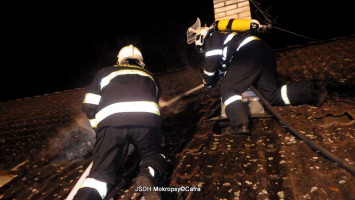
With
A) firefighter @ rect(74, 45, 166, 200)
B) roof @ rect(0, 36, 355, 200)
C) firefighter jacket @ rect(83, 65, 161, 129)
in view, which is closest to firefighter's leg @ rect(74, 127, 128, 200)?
firefighter @ rect(74, 45, 166, 200)

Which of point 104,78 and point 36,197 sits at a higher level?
point 104,78

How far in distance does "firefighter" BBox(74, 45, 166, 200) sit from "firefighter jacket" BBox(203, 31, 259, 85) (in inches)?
38.1

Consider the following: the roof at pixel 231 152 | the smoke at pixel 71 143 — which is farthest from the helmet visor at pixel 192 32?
the smoke at pixel 71 143

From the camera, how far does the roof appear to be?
5.50 feet

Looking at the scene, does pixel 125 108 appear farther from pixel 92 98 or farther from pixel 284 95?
pixel 284 95

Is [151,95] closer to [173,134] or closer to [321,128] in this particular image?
[173,134]

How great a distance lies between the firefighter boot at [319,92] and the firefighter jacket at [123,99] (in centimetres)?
194

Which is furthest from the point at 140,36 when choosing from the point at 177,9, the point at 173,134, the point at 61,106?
the point at 173,134

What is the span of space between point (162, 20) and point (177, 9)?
1485mm

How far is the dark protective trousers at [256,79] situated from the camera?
2739mm

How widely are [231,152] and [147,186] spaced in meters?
0.91

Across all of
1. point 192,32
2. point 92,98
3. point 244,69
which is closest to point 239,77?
point 244,69

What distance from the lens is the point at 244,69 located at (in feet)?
9.25

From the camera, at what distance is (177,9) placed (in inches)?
555
